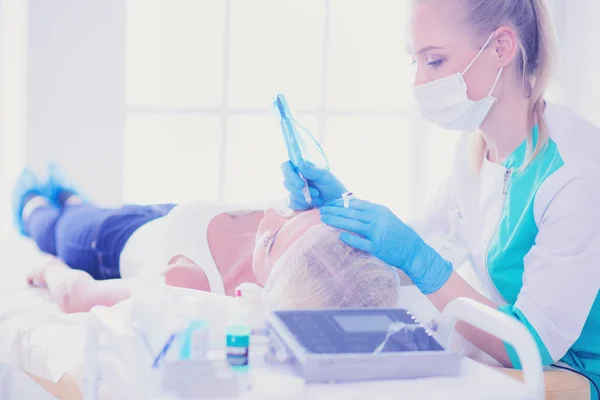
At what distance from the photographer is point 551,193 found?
1459 mm

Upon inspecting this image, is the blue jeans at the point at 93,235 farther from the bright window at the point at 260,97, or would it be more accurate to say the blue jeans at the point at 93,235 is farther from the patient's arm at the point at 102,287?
the bright window at the point at 260,97

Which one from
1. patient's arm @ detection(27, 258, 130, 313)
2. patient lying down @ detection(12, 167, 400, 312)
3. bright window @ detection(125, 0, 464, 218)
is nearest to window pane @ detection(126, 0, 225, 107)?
bright window @ detection(125, 0, 464, 218)

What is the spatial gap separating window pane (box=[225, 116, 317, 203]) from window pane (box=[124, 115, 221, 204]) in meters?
0.11

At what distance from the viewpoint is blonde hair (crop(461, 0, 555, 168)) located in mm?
1608

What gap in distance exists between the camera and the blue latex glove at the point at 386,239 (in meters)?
1.32

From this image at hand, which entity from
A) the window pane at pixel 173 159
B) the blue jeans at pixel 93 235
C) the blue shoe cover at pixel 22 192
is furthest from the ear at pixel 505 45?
the window pane at pixel 173 159

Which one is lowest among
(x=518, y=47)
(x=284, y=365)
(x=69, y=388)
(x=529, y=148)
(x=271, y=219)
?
(x=69, y=388)

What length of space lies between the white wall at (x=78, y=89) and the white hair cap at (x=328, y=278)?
2059mm

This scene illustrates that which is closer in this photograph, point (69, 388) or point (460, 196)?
point (69, 388)

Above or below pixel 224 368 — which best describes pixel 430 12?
above

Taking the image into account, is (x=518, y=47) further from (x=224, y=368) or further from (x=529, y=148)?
(x=224, y=368)

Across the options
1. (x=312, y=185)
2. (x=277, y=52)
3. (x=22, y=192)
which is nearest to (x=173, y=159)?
(x=277, y=52)

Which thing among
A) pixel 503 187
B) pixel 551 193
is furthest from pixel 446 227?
pixel 551 193

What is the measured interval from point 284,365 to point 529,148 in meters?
0.92
